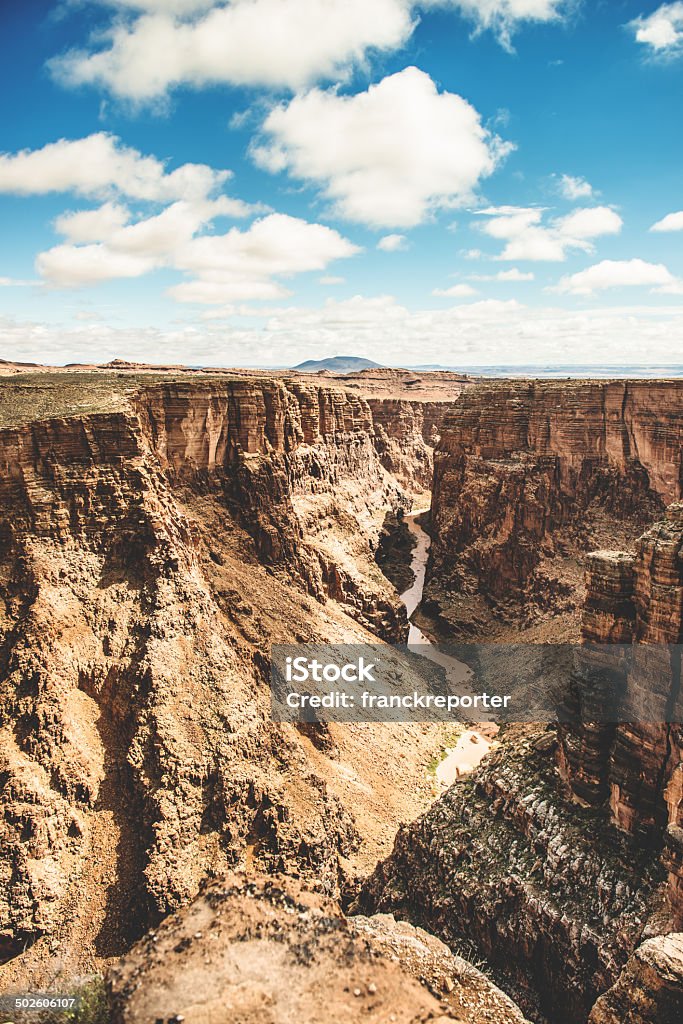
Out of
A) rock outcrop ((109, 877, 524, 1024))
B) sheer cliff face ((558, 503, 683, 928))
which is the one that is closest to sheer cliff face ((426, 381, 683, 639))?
sheer cliff face ((558, 503, 683, 928))

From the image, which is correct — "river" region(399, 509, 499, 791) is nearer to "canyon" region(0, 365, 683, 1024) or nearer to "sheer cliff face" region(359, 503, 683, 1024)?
"canyon" region(0, 365, 683, 1024)

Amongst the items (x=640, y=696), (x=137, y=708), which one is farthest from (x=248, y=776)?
(x=640, y=696)

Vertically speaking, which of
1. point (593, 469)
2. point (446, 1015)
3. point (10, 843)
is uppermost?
point (593, 469)

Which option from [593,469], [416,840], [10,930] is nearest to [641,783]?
[416,840]

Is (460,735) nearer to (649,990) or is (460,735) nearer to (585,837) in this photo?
(585,837)

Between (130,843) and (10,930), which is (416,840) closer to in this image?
(130,843)
